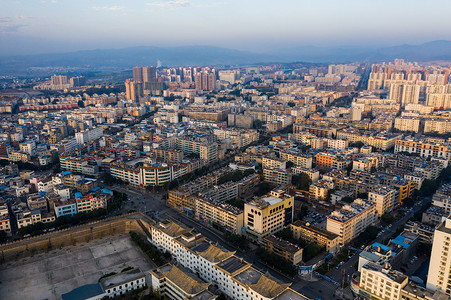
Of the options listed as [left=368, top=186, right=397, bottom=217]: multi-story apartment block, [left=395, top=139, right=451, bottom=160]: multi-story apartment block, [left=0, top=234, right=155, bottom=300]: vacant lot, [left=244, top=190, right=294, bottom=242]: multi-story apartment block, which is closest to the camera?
[left=0, top=234, right=155, bottom=300]: vacant lot

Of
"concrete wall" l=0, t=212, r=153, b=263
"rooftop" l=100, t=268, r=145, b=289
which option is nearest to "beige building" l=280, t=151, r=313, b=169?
"concrete wall" l=0, t=212, r=153, b=263

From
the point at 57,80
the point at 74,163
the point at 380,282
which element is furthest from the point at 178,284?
the point at 57,80

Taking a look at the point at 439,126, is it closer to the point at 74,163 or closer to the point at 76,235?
the point at 74,163

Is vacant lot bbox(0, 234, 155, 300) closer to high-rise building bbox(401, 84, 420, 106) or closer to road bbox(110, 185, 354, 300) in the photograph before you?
road bbox(110, 185, 354, 300)

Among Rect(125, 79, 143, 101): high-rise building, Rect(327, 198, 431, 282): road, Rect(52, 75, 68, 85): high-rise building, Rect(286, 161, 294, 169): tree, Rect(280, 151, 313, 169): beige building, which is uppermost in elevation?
Rect(52, 75, 68, 85): high-rise building

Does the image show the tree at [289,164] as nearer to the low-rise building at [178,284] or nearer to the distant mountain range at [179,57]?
the low-rise building at [178,284]

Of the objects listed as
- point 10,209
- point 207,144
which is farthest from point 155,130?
point 10,209

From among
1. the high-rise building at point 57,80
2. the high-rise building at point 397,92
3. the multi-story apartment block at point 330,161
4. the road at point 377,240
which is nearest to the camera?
the road at point 377,240

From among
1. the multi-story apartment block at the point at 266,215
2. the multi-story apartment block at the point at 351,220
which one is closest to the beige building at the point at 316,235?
the multi-story apartment block at the point at 351,220
